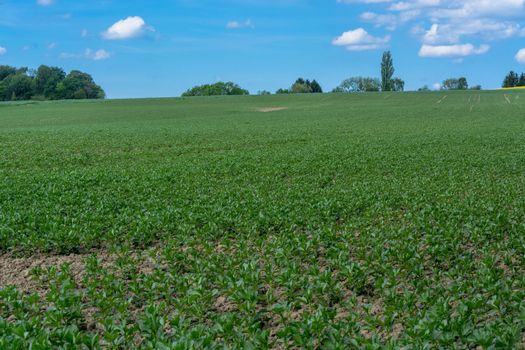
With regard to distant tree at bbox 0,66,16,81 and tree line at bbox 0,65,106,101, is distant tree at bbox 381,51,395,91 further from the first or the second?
distant tree at bbox 0,66,16,81

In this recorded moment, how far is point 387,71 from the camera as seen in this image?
15138 centimetres

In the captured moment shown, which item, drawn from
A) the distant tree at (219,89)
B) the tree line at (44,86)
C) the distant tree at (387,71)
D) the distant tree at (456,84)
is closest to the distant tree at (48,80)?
the tree line at (44,86)

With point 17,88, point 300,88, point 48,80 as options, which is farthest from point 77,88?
point 300,88

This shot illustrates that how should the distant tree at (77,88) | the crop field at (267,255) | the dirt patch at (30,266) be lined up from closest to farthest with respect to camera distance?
the crop field at (267,255)
the dirt patch at (30,266)
the distant tree at (77,88)

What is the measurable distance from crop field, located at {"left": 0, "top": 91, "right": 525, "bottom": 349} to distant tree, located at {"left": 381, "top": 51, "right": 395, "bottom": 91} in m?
133

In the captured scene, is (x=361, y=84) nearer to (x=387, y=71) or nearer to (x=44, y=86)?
(x=387, y=71)

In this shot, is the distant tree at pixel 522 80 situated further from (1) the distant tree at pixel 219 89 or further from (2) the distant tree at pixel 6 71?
(2) the distant tree at pixel 6 71

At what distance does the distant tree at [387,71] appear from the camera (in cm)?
14900

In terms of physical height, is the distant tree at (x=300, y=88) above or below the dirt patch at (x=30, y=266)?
above

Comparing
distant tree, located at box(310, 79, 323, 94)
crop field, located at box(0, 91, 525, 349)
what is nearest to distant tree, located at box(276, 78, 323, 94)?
distant tree, located at box(310, 79, 323, 94)

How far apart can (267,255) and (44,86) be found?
145860 mm

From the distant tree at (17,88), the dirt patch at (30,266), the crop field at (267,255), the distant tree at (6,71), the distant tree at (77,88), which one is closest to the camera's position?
the crop field at (267,255)

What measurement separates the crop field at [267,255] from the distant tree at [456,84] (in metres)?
168

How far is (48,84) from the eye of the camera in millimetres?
140625
